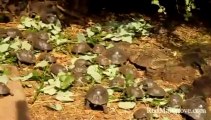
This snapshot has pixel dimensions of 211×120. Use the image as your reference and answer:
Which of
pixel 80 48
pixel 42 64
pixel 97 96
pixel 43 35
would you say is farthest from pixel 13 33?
pixel 97 96

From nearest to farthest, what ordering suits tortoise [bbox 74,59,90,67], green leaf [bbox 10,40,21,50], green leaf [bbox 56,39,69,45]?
tortoise [bbox 74,59,90,67] → green leaf [bbox 10,40,21,50] → green leaf [bbox 56,39,69,45]

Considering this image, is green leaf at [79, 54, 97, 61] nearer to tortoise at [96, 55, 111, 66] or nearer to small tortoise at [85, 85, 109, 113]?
tortoise at [96, 55, 111, 66]

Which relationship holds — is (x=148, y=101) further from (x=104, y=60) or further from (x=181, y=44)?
(x=181, y=44)

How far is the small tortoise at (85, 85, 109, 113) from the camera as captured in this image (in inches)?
136

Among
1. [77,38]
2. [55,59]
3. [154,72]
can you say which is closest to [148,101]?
[154,72]

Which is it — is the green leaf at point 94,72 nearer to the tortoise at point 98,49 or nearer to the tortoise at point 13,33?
the tortoise at point 98,49

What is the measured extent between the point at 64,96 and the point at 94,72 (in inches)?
18.4

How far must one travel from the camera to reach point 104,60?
4.14m

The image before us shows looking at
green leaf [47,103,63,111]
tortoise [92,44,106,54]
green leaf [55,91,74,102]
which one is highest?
tortoise [92,44,106,54]

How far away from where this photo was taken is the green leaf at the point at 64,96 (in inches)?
143

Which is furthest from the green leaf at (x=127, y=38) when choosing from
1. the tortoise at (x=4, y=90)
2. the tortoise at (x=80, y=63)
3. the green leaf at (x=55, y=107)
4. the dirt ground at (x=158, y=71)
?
the tortoise at (x=4, y=90)

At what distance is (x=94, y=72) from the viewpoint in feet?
13.2

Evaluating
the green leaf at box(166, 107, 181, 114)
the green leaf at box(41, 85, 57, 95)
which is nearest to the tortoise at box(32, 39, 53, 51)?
the green leaf at box(41, 85, 57, 95)

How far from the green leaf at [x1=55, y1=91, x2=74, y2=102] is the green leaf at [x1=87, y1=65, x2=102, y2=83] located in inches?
12.9
